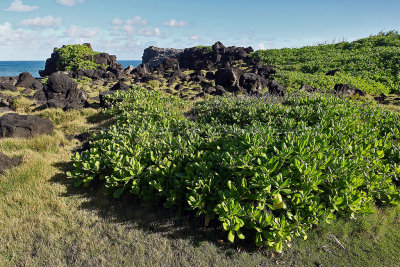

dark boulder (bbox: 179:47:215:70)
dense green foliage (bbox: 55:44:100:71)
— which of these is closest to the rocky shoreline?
dark boulder (bbox: 179:47:215:70)

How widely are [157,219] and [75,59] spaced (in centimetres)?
3361

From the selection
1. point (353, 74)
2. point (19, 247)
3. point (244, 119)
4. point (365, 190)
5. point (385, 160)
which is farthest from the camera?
point (353, 74)

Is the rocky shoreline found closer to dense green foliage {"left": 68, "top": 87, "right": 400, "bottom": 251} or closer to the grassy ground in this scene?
the grassy ground

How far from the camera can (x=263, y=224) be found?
4102 mm

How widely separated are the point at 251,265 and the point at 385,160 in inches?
157

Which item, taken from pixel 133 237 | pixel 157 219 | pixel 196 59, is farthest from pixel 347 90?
pixel 196 59

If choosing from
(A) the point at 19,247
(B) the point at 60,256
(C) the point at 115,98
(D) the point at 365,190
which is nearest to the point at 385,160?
(D) the point at 365,190

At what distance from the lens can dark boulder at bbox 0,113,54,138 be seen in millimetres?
9347

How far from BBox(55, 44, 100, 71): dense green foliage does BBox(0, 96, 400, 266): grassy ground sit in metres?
29.6

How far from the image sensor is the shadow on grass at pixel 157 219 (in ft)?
15.1

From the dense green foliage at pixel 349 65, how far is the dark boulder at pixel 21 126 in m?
15.6

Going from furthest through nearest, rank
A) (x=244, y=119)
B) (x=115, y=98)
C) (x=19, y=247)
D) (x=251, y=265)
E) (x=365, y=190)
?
1. (x=115, y=98)
2. (x=244, y=119)
3. (x=365, y=190)
4. (x=19, y=247)
5. (x=251, y=265)

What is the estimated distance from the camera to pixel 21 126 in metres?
9.49

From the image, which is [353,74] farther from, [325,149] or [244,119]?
[325,149]
